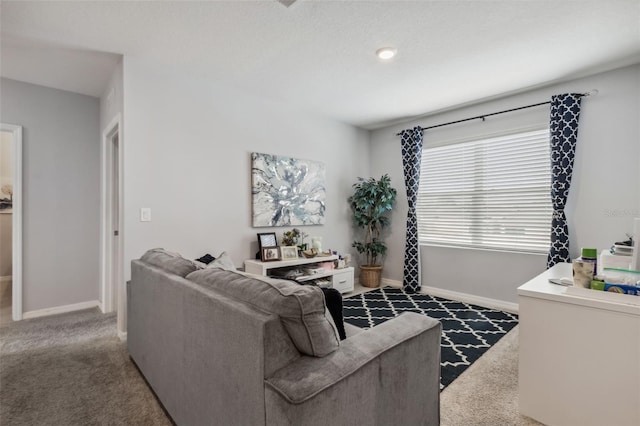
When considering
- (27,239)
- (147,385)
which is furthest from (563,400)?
(27,239)

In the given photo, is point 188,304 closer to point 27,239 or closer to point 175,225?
point 175,225

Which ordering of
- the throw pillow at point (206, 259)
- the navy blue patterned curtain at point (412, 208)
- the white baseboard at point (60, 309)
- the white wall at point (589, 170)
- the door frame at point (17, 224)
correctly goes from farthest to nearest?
the navy blue patterned curtain at point (412, 208) → the white baseboard at point (60, 309) → the door frame at point (17, 224) → the throw pillow at point (206, 259) → the white wall at point (589, 170)

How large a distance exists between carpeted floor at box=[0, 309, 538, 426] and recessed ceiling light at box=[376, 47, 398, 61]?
8.31 feet

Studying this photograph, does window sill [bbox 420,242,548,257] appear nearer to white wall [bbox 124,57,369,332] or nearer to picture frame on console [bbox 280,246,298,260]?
white wall [bbox 124,57,369,332]

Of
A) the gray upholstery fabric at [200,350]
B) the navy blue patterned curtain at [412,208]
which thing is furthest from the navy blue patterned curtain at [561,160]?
the gray upholstery fabric at [200,350]

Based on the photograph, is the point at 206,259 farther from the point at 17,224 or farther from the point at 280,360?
the point at 280,360

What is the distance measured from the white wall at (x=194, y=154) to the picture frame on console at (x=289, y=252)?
0.88 feet

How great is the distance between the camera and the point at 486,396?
1.96 metres

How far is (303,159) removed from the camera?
4.16 m

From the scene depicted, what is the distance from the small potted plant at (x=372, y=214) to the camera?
15.0 ft

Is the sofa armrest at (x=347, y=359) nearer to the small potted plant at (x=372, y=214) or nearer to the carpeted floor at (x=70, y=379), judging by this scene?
the carpeted floor at (x=70, y=379)

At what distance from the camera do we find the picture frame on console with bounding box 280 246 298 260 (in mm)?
3689

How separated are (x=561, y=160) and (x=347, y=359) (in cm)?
335

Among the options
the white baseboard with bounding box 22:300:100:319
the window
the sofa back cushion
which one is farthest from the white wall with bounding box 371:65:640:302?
the white baseboard with bounding box 22:300:100:319
